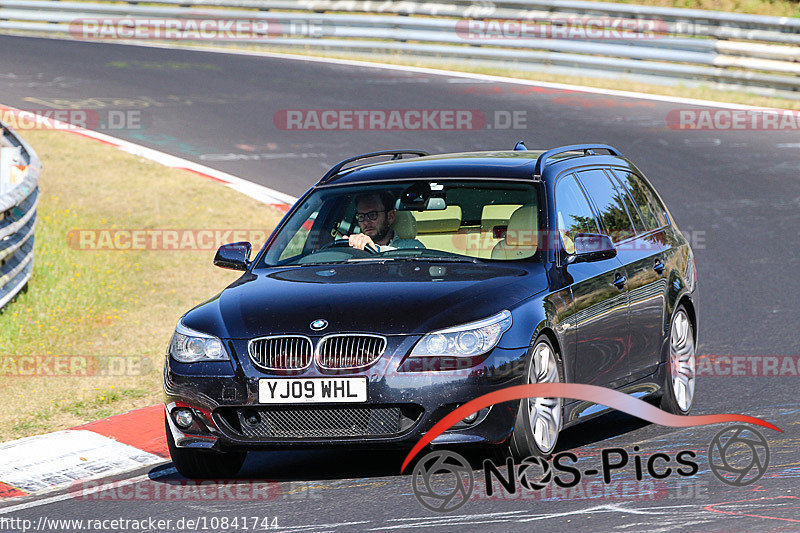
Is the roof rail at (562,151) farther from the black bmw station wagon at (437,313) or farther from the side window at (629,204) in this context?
the side window at (629,204)

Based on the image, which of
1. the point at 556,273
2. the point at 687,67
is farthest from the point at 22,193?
the point at 687,67

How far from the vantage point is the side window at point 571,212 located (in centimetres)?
779

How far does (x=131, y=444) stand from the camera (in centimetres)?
811

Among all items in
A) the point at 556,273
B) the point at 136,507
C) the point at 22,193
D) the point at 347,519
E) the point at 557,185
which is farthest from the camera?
the point at 22,193

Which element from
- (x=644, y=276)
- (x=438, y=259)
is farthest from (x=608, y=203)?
(x=438, y=259)

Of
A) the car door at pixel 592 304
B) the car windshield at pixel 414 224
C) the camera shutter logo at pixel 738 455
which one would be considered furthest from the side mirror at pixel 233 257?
the camera shutter logo at pixel 738 455

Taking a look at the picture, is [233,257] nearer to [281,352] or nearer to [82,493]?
[281,352]

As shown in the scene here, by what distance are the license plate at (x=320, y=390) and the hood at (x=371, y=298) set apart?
26 centimetres

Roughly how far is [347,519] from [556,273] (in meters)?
2.04

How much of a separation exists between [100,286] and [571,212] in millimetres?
5964

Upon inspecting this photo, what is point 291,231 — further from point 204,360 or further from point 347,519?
point 347,519

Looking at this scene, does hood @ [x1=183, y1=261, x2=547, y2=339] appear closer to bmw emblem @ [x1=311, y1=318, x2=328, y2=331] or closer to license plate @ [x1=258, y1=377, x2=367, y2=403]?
bmw emblem @ [x1=311, y1=318, x2=328, y2=331]

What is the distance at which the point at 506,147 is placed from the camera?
17.3 meters

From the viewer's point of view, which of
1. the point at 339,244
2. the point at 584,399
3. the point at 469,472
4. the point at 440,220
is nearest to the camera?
the point at 469,472
